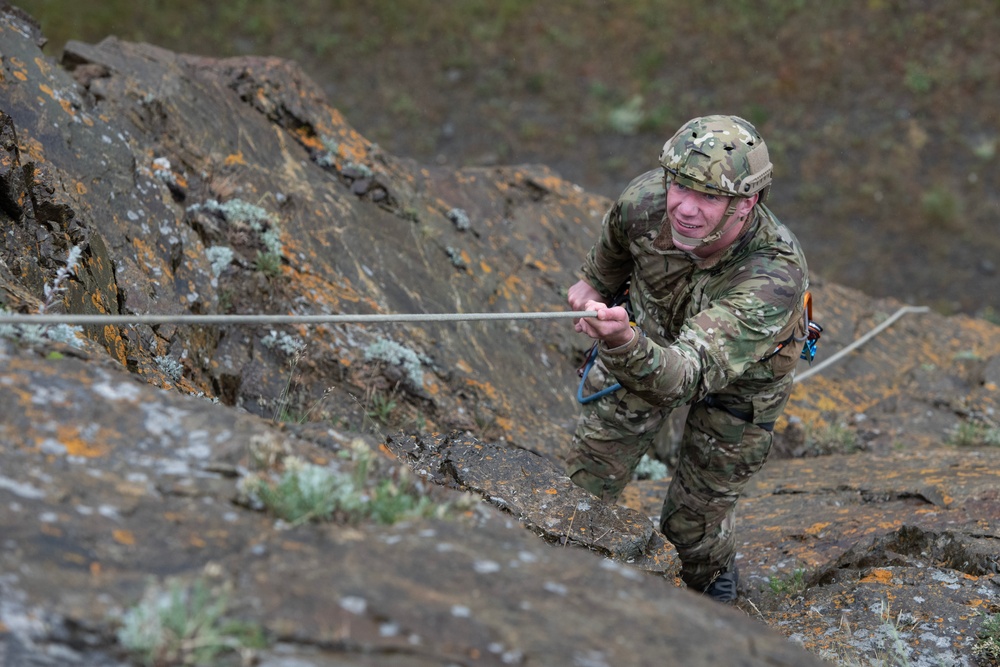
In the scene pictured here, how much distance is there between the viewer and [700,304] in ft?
15.0

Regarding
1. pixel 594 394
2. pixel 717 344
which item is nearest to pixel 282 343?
pixel 594 394

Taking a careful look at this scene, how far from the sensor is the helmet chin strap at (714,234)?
4.21 metres

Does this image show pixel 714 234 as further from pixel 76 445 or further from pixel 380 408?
pixel 76 445

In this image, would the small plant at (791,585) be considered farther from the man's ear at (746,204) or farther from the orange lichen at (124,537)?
the orange lichen at (124,537)

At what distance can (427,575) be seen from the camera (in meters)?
2.40

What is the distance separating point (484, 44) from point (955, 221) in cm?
904

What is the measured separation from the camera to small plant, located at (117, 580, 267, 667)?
206 centimetres

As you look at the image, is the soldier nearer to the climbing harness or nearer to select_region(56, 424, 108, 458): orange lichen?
the climbing harness

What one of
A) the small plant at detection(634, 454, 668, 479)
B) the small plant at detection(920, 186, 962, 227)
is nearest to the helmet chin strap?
the small plant at detection(634, 454, 668, 479)

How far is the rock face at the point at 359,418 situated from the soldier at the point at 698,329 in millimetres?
Answer: 502

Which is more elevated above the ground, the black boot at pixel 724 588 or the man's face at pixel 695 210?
the man's face at pixel 695 210

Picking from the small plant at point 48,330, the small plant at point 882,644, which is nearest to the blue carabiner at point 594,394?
the small plant at point 882,644

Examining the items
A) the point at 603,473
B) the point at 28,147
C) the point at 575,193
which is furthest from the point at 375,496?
the point at 575,193

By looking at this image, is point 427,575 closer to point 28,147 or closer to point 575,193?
point 28,147
